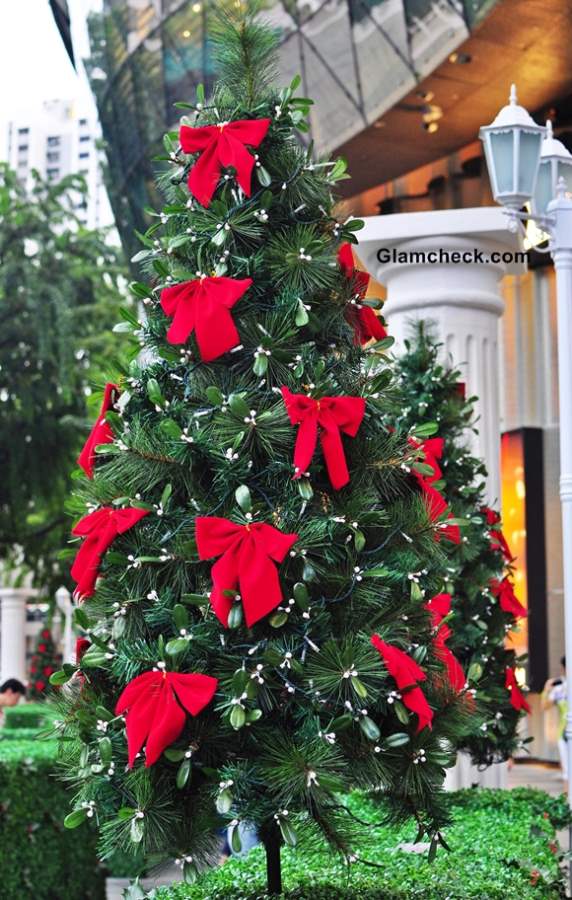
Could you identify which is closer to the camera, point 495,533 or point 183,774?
point 183,774

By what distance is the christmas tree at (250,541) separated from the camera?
3535 millimetres

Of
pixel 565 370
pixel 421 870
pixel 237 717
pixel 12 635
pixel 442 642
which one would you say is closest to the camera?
pixel 237 717

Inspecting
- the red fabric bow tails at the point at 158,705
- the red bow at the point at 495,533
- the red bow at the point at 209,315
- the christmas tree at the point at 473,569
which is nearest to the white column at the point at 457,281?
the red bow at the point at 495,533

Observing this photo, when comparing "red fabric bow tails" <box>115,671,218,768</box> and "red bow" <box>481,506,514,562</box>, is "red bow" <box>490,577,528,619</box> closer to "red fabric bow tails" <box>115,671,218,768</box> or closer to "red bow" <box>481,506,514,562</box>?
"red bow" <box>481,506,514,562</box>

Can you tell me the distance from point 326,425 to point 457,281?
18.7ft

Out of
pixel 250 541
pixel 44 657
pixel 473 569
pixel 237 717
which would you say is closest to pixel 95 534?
pixel 250 541

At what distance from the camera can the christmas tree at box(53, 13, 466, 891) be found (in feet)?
11.6

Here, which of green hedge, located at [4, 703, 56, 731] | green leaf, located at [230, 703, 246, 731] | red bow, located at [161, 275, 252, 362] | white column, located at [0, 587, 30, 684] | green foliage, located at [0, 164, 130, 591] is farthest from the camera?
white column, located at [0, 587, 30, 684]

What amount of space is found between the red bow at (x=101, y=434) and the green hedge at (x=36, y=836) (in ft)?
16.3

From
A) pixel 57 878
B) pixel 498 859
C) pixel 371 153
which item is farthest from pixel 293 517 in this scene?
pixel 371 153

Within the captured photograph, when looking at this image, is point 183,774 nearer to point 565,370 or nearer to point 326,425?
point 326,425

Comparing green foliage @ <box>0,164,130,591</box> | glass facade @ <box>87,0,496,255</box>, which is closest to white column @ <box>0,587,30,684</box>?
glass facade @ <box>87,0,496,255</box>

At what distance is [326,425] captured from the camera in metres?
3.68

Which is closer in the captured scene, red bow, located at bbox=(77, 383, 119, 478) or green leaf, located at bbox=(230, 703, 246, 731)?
green leaf, located at bbox=(230, 703, 246, 731)
